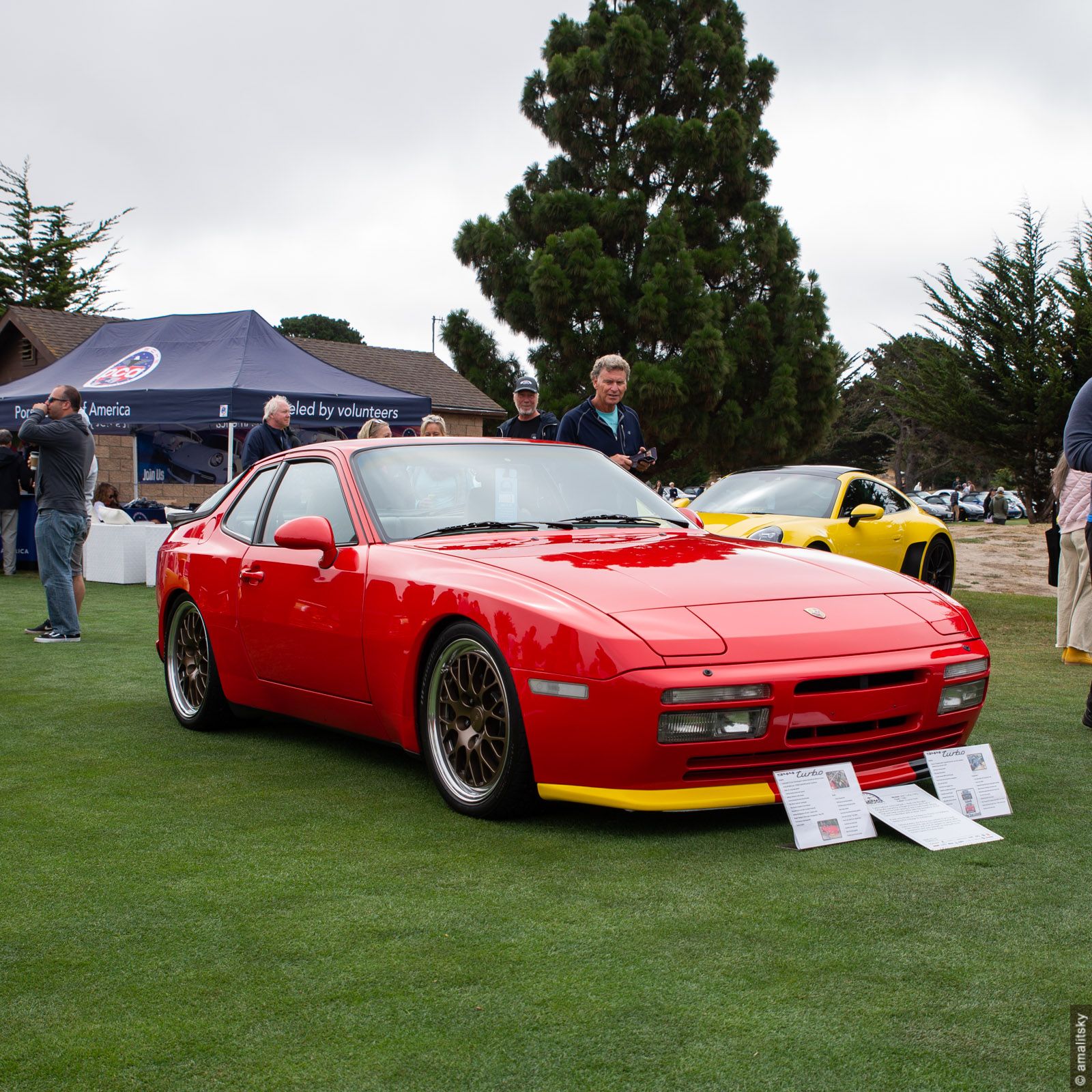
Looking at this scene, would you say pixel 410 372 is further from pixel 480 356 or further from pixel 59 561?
pixel 59 561

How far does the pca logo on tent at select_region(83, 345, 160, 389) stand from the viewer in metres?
16.0

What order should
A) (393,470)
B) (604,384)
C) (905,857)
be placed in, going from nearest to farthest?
1. (905,857)
2. (393,470)
3. (604,384)

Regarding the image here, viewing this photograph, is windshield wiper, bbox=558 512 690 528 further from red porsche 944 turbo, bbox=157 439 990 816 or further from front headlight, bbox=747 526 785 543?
front headlight, bbox=747 526 785 543

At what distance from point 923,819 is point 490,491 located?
214 cm

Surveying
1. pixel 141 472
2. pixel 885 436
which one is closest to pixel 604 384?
pixel 141 472

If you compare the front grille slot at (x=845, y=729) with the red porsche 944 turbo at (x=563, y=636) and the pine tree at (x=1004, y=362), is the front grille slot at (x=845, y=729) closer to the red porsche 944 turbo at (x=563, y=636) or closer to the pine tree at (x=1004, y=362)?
the red porsche 944 turbo at (x=563, y=636)

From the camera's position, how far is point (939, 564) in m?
12.2

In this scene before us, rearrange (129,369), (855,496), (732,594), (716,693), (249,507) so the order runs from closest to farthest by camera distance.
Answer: (716,693) < (732,594) < (249,507) < (855,496) < (129,369)

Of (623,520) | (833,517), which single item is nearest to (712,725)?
(623,520)

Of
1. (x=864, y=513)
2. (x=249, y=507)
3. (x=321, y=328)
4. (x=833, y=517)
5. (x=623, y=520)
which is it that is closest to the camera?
(x=623, y=520)

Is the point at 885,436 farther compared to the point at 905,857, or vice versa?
the point at 885,436

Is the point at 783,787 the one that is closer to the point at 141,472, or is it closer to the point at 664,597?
the point at 664,597

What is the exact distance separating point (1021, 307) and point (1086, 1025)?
2224cm

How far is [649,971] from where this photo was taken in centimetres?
272
